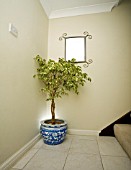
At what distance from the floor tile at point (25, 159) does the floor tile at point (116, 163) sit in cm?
82

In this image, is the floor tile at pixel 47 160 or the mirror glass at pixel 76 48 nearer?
the floor tile at pixel 47 160

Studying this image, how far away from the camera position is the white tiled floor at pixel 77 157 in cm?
122

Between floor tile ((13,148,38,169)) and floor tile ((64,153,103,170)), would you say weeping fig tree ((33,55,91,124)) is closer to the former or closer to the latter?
floor tile ((13,148,38,169))

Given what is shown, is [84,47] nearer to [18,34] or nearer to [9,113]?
[18,34]

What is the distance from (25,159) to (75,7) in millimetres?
2547

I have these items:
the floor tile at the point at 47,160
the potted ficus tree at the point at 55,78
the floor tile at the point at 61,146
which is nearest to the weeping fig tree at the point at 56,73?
the potted ficus tree at the point at 55,78

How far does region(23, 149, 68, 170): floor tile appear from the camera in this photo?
47.2 inches

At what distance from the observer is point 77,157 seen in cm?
139

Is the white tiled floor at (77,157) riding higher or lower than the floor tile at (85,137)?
higher

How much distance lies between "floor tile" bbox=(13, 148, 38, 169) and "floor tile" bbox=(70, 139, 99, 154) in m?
0.49

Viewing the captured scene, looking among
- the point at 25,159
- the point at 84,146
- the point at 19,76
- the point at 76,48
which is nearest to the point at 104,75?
the point at 76,48

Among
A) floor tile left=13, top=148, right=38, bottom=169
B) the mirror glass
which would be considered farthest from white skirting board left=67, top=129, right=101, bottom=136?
the mirror glass

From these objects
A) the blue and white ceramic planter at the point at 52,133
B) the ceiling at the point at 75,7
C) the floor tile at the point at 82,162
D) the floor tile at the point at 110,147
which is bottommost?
the floor tile at the point at 110,147

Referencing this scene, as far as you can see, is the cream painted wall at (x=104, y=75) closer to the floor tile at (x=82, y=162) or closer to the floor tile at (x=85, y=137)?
the floor tile at (x=85, y=137)
